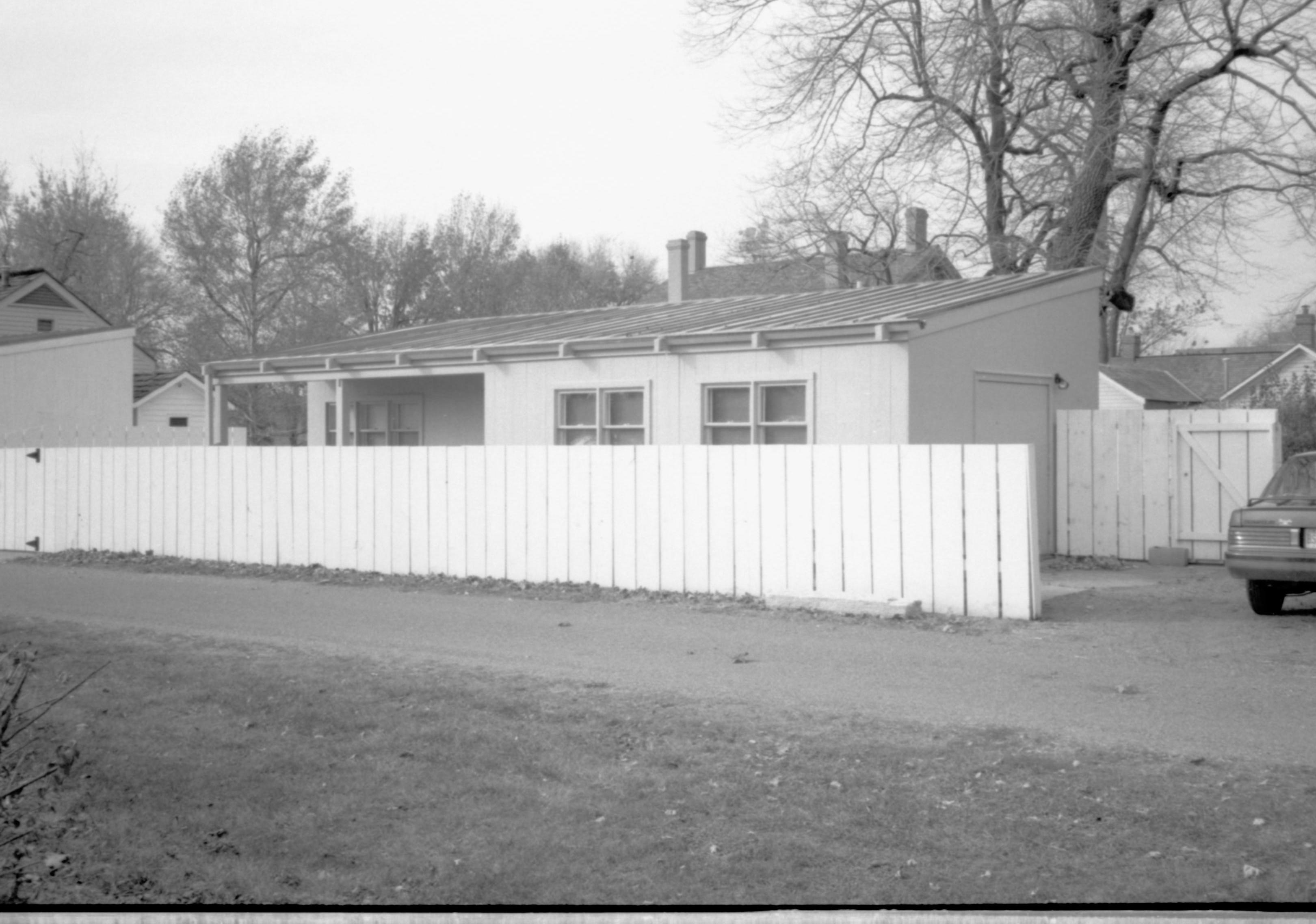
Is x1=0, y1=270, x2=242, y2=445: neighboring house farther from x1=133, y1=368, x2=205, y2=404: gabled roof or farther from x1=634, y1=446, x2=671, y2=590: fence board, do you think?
x1=634, y1=446, x2=671, y2=590: fence board

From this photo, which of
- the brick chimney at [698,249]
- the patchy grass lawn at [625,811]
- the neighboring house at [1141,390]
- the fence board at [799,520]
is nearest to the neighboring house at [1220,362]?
the neighboring house at [1141,390]

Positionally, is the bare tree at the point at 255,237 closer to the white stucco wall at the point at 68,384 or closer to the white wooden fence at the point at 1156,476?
the white stucco wall at the point at 68,384

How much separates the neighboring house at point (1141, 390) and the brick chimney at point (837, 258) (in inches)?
616

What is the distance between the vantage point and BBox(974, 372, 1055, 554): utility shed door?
1675 centimetres

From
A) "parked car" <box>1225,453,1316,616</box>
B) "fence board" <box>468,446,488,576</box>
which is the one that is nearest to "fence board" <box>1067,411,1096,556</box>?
"parked car" <box>1225,453,1316,616</box>

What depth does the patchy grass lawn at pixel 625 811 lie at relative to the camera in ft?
16.1

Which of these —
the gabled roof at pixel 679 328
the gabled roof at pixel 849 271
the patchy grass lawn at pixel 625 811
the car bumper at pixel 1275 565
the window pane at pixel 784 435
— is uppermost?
the gabled roof at pixel 849 271

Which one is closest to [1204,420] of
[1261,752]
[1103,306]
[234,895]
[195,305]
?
[1261,752]

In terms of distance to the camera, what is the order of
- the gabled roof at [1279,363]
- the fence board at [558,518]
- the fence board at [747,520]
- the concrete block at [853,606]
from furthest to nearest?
the gabled roof at [1279,363] → the fence board at [558,518] → the fence board at [747,520] → the concrete block at [853,606]

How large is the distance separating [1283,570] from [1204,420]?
586cm

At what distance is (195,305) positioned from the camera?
45.9 m

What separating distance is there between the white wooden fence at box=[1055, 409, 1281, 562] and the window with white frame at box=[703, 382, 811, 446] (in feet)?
13.7

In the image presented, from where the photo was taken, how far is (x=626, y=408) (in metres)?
18.0

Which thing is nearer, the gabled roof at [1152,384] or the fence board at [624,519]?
the fence board at [624,519]
